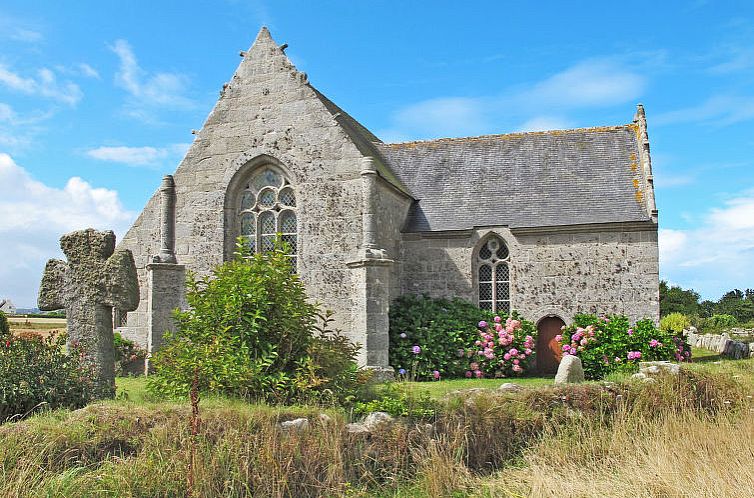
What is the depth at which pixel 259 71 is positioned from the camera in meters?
15.8

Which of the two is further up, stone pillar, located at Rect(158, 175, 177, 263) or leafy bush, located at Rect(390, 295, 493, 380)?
stone pillar, located at Rect(158, 175, 177, 263)

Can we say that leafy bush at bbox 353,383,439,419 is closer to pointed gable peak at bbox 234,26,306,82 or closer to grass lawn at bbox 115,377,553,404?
grass lawn at bbox 115,377,553,404

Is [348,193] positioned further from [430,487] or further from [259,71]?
[430,487]

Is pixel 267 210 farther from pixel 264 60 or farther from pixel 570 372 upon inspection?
pixel 570 372

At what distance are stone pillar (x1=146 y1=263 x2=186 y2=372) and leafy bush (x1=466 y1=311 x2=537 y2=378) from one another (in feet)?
23.9

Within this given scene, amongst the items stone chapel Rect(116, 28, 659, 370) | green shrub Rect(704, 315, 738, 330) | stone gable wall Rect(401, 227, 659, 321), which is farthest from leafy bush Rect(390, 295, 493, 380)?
green shrub Rect(704, 315, 738, 330)

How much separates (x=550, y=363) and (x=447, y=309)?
3.02 metres

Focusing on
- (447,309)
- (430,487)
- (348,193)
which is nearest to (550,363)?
(447,309)

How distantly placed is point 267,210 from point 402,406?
8347 mm

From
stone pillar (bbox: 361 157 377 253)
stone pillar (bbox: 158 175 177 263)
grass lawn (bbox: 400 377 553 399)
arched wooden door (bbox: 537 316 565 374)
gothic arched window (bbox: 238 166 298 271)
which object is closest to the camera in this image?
grass lawn (bbox: 400 377 553 399)

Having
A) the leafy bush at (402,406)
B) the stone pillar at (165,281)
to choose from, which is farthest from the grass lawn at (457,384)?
the stone pillar at (165,281)

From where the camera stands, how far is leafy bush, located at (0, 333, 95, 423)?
805 cm

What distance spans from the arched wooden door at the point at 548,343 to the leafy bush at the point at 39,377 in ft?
37.0

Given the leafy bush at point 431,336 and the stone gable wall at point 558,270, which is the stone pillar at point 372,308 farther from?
the stone gable wall at point 558,270
